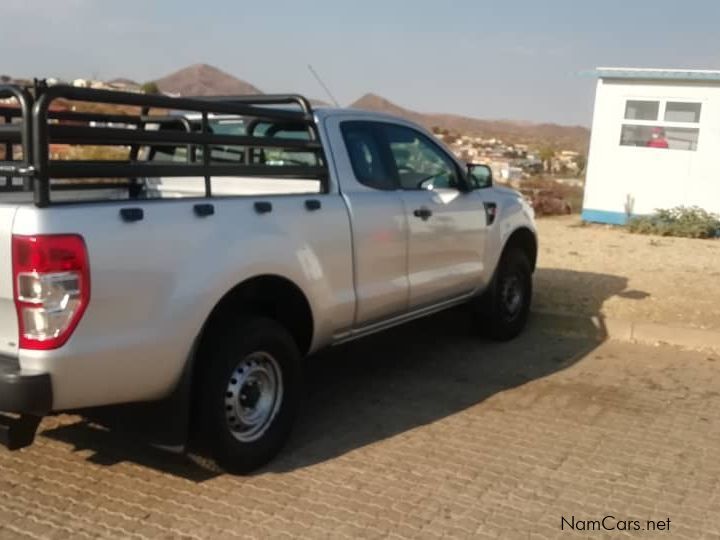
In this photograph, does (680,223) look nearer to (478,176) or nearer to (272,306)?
(478,176)

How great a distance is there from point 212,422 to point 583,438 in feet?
7.32

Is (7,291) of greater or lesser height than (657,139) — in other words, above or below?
below

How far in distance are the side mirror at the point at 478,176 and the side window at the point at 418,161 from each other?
21 centimetres

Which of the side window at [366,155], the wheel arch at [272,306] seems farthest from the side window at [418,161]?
the wheel arch at [272,306]

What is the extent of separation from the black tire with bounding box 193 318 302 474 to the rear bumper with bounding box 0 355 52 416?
2.60 feet

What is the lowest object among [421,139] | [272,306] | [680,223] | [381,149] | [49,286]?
[272,306]

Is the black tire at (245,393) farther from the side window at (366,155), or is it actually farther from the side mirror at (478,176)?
the side mirror at (478,176)

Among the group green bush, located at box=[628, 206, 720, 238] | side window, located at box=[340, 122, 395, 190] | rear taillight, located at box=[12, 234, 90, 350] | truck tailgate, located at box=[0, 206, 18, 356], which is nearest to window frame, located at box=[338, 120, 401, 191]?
side window, located at box=[340, 122, 395, 190]

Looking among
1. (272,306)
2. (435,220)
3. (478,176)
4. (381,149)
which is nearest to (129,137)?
(272,306)

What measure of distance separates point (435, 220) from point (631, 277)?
4387 millimetres

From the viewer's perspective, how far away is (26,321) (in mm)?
3152

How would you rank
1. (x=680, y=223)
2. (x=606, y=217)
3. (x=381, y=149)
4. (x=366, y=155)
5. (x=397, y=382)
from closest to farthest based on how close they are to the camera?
1. (x=366, y=155)
2. (x=381, y=149)
3. (x=397, y=382)
4. (x=680, y=223)
5. (x=606, y=217)

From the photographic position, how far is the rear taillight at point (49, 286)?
3076 millimetres

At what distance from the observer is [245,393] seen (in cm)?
408
